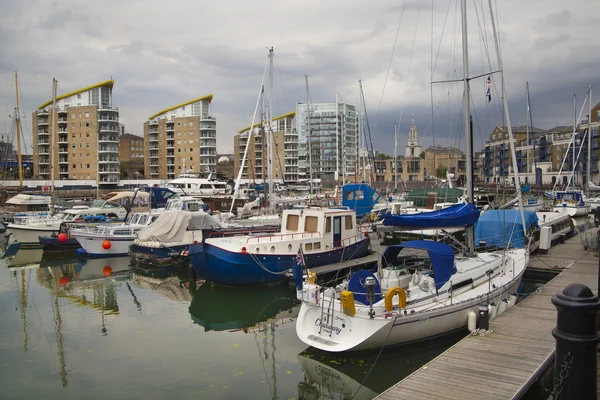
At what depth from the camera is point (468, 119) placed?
55.1 feet

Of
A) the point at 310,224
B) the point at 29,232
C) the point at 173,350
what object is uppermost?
the point at 310,224

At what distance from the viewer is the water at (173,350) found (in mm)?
10617

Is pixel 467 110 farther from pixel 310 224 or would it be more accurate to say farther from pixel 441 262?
pixel 310 224

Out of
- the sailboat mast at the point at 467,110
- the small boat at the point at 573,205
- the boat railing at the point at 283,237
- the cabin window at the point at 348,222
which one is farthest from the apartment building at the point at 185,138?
the sailboat mast at the point at 467,110

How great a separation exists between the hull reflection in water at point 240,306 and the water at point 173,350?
0.12ft

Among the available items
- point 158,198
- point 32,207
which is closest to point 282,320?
point 158,198

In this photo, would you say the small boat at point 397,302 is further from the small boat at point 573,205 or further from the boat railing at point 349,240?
the small boat at point 573,205

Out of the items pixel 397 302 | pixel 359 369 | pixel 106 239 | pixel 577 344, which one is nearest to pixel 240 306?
pixel 359 369

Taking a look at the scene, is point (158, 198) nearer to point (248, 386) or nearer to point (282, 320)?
point (282, 320)

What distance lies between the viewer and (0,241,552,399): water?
1062cm

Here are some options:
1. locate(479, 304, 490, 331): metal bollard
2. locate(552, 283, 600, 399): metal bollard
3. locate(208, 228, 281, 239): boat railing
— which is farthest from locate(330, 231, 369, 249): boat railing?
locate(552, 283, 600, 399): metal bollard

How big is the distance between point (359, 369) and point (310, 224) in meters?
10.2

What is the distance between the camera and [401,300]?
37.0 ft

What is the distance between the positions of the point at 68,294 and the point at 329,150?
113520 mm
